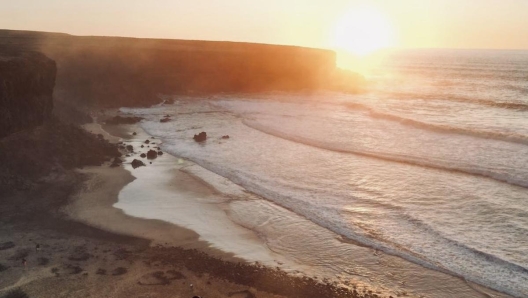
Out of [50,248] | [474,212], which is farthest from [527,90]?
[50,248]

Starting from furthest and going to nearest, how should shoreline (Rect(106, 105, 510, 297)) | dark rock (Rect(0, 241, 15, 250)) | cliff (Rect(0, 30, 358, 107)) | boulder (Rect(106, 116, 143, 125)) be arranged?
cliff (Rect(0, 30, 358, 107)) < boulder (Rect(106, 116, 143, 125)) < dark rock (Rect(0, 241, 15, 250)) < shoreline (Rect(106, 105, 510, 297))

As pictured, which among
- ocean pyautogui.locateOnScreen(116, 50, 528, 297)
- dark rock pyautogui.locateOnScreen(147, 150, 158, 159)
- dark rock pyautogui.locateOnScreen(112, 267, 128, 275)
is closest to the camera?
dark rock pyautogui.locateOnScreen(112, 267, 128, 275)

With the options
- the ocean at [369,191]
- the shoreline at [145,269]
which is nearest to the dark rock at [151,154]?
the ocean at [369,191]

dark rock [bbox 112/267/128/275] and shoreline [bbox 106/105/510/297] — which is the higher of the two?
dark rock [bbox 112/267/128/275]

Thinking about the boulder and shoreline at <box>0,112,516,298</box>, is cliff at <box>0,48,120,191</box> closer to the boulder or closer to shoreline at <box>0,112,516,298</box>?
shoreline at <box>0,112,516,298</box>

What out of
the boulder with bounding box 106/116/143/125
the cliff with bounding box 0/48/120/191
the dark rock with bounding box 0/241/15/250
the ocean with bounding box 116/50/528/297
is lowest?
the ocean with bounding box 116/50/528/297

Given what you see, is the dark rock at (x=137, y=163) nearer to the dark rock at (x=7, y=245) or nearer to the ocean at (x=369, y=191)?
the ocean at (x=369, y=191)

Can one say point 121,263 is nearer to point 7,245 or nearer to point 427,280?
point 7,245

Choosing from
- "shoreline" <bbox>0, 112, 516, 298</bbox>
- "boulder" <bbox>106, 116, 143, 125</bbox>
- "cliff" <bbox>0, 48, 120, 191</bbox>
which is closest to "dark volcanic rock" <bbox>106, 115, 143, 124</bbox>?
"boulder" <bbox>106, 116, 143, 125</bbox>

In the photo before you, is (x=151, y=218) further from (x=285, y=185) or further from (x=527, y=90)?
(x=527, y=90)
